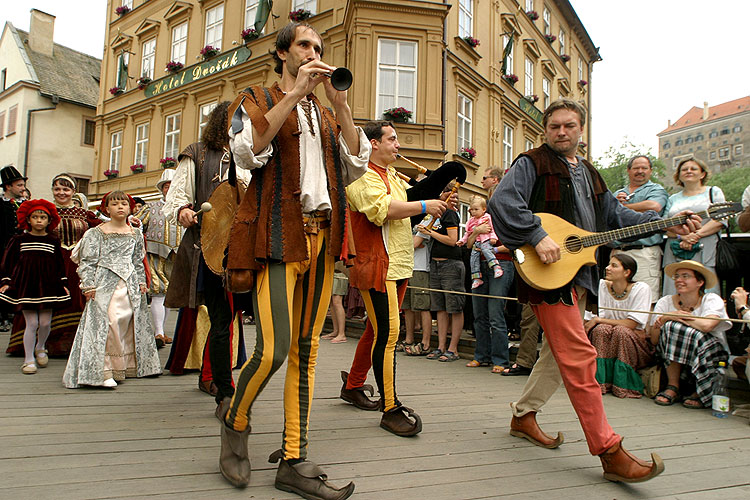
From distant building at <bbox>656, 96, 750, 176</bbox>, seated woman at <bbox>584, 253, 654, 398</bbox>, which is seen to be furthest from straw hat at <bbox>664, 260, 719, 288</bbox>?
distant building at <bbox>656, 96, 750, 176</bbox>

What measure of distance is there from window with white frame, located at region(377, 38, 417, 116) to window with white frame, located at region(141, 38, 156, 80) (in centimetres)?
1258

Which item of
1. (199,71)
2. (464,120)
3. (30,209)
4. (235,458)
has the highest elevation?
(199,71)

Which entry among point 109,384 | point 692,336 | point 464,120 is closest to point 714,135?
point 464,120

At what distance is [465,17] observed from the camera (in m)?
17.6

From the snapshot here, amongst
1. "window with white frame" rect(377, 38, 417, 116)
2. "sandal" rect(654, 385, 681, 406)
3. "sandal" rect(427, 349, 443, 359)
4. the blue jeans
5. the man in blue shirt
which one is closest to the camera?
"sandal" rect(654, 385, 681, 406)

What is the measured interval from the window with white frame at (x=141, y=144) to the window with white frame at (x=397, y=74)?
12594 millimetres

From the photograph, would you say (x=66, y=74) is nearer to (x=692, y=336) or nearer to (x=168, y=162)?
(x=168, y=162)

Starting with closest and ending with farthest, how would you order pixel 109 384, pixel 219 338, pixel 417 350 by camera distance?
pixel 219 338 → pixel 109 384 → pixel 417 350

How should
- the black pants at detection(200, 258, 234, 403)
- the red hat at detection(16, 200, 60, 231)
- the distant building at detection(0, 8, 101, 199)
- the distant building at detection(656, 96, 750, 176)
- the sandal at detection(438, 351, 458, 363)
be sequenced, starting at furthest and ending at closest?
the distant building at detection(656, 96, 750, 176), the distant building at detection(0, 8, 101, 199), the sandal at detection(438, 351, 458, 363), the red hat at detection(16, 200, 60, 231), the black pants at detection(200, 258, 234, 403)

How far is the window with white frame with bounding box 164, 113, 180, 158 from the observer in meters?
21.7

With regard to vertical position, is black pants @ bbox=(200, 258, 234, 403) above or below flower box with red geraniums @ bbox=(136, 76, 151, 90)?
below

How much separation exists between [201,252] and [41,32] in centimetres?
3625

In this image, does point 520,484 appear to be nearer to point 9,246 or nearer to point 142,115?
point 9,246

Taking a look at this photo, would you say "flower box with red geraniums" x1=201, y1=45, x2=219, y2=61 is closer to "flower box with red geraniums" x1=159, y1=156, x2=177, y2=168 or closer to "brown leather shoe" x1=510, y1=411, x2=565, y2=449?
"flower box with red geraniums" x1=159, y1=156, x2=177, y2=168
